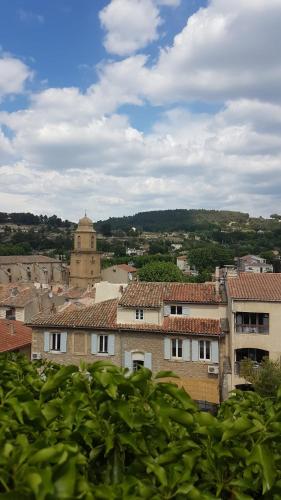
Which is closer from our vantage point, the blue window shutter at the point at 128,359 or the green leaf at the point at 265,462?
the green leaf at the point at 265,462

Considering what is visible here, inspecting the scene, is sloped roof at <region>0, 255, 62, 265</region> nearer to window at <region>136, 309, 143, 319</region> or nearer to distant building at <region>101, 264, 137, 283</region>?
distant building at <region>101, 264, 137, 283</region>

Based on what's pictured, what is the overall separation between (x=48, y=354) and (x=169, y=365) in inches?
284

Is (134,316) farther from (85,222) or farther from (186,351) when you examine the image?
(85,222)

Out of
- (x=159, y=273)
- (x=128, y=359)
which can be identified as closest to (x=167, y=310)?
(x=128, y=359)

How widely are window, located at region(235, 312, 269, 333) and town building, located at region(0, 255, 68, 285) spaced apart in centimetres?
8034

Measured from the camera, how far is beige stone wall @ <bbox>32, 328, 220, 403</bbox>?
23219mm

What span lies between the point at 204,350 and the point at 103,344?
578cm

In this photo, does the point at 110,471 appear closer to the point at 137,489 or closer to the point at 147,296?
the point at 137,489

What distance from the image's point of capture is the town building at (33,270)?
346ft

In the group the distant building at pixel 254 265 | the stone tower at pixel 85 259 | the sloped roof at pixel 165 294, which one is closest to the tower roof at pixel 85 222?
the stone tower at pixel 85 259

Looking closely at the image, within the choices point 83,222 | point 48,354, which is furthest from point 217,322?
point 83,222

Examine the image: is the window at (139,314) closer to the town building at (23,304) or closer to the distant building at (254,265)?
the town building at (23,304)

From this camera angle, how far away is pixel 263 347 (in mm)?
24766

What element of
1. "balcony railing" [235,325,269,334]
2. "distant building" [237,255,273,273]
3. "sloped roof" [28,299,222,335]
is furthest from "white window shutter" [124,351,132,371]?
"distant building" [237,255,273,273]
